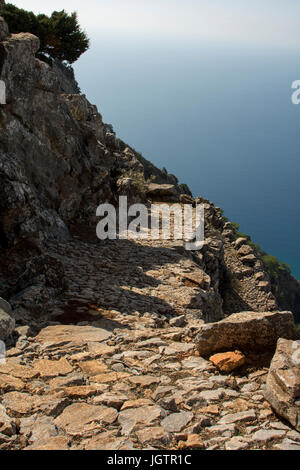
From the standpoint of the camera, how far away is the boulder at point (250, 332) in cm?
619

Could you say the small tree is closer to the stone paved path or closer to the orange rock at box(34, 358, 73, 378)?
the stone paved path

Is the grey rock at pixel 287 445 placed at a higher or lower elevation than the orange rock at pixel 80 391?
higher

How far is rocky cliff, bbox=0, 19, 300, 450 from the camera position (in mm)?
4660

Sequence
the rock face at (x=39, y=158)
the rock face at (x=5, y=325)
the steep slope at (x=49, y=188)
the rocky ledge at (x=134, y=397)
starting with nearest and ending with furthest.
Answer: the rocky ledge at (x=134, y=397), the rock face at (x=5, y=325), the steep slope at (x=49, y=188), the rock face at (x=39, y=158)

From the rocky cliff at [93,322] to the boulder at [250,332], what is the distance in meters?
0.02

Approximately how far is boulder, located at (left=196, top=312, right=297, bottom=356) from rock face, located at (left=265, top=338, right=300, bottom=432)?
82 cm

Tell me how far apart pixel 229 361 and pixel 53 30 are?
3379 cm

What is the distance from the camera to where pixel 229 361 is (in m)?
6.04

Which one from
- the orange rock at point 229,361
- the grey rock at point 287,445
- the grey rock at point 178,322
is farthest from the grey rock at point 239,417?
the grey rock at point 178,322

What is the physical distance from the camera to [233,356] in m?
6.10

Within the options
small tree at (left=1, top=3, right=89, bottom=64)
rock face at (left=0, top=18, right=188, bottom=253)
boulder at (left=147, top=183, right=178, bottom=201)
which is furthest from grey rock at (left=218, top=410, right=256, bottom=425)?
small tree at (left=1, top=3, right=89, bottom=64)

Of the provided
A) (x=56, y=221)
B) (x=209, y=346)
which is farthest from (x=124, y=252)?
(x=209, y=346)

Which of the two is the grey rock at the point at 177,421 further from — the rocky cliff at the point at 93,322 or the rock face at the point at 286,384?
the rock face at the point at 286,384
